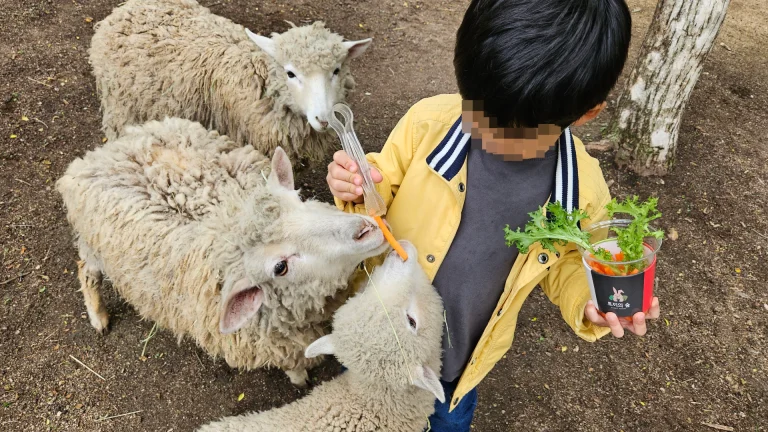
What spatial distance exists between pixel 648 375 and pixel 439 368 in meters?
1.96

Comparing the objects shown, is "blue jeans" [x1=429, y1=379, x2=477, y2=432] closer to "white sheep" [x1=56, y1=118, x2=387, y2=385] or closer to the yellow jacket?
the yellow jacket

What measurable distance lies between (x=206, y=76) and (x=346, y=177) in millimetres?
2475

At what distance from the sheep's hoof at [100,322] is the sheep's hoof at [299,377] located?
130cm

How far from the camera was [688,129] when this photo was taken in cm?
466

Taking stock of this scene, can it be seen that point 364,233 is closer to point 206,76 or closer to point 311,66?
point 311,66

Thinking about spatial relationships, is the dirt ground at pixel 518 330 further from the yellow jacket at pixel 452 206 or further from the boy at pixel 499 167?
the yellow jacket at pixel 452 206

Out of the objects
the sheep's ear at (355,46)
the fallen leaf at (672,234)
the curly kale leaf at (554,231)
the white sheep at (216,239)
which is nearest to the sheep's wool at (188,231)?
the white sheep at (216,239)

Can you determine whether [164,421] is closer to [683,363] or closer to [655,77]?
[683,363]

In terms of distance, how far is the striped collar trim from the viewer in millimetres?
1723

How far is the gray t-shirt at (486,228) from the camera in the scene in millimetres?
1771

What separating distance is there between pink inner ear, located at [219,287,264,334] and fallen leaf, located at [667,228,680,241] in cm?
334

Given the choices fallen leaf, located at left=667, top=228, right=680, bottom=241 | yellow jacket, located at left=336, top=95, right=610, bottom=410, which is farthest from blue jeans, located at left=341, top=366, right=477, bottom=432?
fallen leaf, located at left=667, top=228, right=680, bottom=241

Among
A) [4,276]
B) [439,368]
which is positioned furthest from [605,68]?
[4,276]

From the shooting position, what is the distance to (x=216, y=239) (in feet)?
7.34
